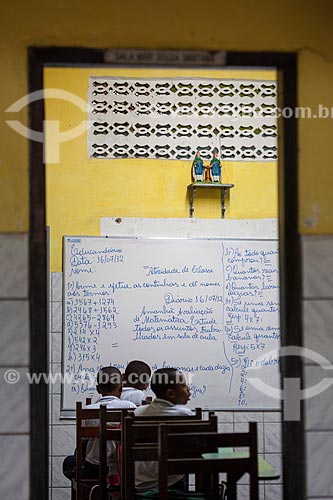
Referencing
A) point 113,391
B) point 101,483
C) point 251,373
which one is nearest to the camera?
point 101,483

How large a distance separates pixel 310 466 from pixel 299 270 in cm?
65

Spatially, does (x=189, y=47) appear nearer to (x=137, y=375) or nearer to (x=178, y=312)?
(x=137, y=375)

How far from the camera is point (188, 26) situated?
2982mm

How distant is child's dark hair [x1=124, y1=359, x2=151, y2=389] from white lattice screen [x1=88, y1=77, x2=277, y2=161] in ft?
4.74

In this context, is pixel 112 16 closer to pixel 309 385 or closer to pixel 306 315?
pixel 306 315

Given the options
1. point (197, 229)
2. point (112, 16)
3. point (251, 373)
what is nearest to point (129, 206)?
point (197, 229)

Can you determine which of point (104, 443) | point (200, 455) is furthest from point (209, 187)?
point (200, 455)

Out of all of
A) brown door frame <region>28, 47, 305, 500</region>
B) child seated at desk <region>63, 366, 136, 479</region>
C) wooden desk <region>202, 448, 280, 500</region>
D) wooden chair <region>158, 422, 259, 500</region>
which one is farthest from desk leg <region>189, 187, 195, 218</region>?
brown door frame <region>28, 47, 305, 500</region>

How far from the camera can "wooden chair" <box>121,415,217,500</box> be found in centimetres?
363

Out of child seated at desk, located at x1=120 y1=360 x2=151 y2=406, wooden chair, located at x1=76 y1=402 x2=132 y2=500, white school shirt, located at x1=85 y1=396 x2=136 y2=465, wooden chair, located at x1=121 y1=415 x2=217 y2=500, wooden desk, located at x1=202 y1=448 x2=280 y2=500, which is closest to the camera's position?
wooden desk, located at x1=202 y1=448 x2=280 y2=500

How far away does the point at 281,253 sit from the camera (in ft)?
9.78

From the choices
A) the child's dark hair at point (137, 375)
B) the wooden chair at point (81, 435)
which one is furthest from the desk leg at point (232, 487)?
the child's dark hair at point (137, 375)

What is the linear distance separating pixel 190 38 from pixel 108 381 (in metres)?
2.63

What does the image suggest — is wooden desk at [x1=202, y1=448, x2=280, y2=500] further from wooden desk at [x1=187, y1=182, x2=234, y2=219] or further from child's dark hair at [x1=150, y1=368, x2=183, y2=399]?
wooden desk at [x1=187, y1=182, x2=234, y2=219]
